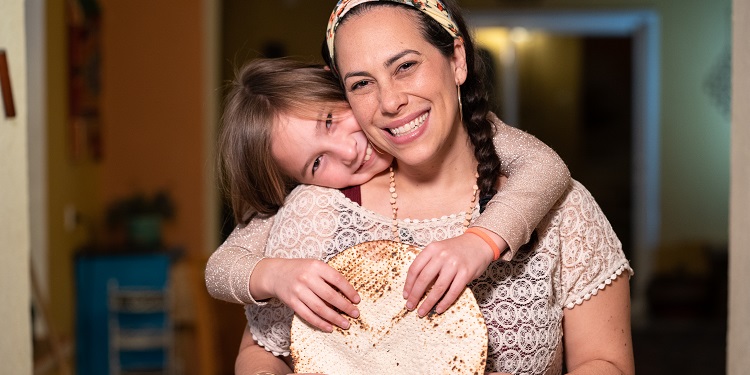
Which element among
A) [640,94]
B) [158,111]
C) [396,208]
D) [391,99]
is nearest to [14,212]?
[396,208]

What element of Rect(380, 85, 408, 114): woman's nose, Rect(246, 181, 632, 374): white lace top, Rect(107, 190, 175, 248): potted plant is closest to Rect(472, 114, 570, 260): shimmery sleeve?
Rect(246, 181, 632, 374): white lace top

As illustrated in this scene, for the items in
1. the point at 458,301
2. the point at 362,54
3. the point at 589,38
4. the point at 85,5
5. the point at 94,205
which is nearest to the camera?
the point at 458,301

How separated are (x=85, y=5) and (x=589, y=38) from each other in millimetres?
4862

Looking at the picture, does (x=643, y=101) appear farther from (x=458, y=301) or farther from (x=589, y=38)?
(x=458, y=301)

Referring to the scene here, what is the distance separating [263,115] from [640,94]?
268 inches

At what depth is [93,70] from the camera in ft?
19.5

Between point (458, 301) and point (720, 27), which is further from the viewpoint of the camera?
point (720, 27)

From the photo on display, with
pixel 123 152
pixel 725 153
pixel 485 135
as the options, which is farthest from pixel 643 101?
pixel 485 135

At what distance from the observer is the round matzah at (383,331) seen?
4.74 feet

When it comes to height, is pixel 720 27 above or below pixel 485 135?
above

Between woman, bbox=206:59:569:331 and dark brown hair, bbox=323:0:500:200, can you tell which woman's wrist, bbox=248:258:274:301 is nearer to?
woman, bbox=206:59:569:331

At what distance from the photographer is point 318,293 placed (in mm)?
1472

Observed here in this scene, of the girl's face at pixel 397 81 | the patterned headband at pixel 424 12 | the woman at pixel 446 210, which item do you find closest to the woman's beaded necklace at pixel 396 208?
the woman at pixel 446 210

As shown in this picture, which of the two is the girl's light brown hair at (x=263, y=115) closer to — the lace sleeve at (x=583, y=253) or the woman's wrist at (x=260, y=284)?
the woman's wrist at (x=260, y=284)
